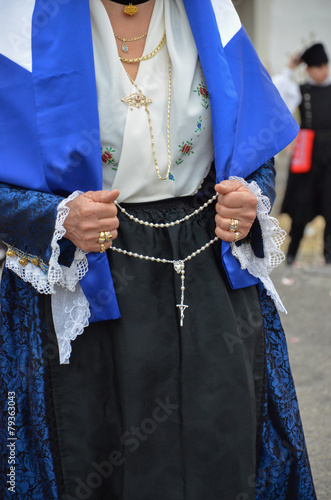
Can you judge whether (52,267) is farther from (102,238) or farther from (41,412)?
(41,412)

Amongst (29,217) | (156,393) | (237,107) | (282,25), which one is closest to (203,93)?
(237,107)

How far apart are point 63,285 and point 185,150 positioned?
0.48 m

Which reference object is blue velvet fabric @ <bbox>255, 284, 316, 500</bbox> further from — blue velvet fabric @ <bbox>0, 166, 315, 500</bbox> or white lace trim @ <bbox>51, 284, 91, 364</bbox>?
white lace trim @ <bbox>51, 284, 91, 364</bbox>

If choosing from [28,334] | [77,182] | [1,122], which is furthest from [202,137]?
[28,334]

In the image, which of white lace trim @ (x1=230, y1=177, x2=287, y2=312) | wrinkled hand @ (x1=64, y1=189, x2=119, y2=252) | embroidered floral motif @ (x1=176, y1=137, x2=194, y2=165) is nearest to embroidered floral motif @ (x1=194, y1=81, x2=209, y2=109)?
embroidered floral motif @ (x1=176, y1=137, x2=194, y2=165)

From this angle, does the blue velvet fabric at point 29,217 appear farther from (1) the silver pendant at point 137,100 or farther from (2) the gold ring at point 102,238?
(1) the silver pendant at point 137,100

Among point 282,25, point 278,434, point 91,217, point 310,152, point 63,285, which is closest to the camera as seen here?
point 91,217

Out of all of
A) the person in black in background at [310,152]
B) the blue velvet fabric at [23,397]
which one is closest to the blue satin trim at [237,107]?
the blue velvet fabric at [23,397]

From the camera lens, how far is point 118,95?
5.24 ft

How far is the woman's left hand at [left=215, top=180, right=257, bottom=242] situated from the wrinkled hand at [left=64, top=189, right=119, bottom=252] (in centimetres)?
28

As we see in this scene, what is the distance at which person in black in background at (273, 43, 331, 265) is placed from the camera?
231 inches

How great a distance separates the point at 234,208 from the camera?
5.18ft

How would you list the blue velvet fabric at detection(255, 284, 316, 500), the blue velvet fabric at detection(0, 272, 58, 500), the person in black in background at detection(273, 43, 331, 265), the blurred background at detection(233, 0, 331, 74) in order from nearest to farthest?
the blue velvet fabric at detection(0, 272, 58, 500) < the blue velvet fabric at detection(255, 284, 316, 500) < the person in black in background at detection(273, 43, 331, 265) < the blurred background at detection(233, 0, 331, 74)

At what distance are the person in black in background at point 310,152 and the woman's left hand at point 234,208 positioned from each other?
445 cm
